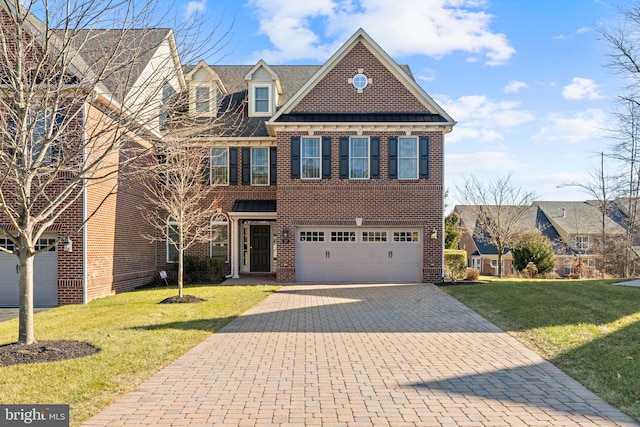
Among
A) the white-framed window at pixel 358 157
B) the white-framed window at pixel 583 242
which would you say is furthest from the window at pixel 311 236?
the white-framed window at pixel 583 242

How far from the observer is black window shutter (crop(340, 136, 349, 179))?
19297mm

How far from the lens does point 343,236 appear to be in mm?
19547

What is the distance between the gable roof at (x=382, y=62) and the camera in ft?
62.9

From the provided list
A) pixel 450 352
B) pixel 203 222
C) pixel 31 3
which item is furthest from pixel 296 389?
pixel 203 222

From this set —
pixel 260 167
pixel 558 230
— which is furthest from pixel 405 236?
pixel 558 230

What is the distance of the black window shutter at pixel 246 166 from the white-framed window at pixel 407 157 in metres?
6.33

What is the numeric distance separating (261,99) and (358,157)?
5.65 m

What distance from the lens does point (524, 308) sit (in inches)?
461

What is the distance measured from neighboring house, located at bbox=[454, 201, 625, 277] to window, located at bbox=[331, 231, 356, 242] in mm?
23294

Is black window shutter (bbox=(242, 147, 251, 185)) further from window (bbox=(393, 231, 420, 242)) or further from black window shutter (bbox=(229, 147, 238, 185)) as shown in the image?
window (bbox=(393, 231, 420, 242))

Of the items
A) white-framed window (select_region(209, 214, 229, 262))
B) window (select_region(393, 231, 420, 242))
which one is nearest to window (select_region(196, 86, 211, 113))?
white-framed window (select_region(209, 214, 229, 262))

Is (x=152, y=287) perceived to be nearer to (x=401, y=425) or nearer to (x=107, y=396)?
(x=107, y=396)

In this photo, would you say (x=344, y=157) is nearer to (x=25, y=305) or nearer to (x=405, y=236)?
(x=405, y=236)

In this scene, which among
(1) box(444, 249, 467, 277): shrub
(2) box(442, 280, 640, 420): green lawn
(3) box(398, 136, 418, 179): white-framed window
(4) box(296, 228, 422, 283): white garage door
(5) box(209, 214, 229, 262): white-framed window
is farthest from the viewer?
(5) box(209, 214, 229, 262): white-framed window
